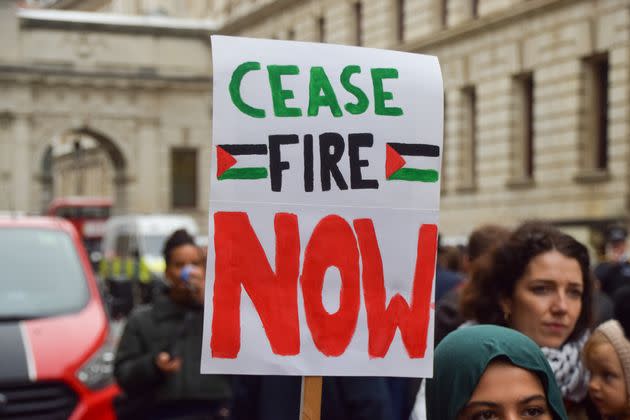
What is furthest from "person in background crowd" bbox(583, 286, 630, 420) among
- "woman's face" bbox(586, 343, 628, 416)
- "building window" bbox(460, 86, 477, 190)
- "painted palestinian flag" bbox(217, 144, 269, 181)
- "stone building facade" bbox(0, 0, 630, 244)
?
"building window" bbox(460, 86, 477, 190)

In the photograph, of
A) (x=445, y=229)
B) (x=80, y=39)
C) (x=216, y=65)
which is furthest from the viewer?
(x=80, y=39)

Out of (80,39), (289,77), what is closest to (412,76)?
(289,77)

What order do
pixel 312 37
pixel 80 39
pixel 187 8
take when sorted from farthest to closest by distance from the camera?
pixel 187 8, pixel 80 39, pixel 312 37

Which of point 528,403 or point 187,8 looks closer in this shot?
point 528,403

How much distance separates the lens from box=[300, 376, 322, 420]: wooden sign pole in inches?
125

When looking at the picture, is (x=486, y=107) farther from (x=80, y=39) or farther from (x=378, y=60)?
(x=378, y=60)

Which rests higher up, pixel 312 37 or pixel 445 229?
pixel 312 37

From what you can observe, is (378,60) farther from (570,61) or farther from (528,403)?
(570,61)

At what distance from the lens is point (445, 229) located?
32.1m

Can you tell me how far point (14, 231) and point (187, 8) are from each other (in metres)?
46.7

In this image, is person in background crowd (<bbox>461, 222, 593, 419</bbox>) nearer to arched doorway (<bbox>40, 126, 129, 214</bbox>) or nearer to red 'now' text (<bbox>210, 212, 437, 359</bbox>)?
red 'now' text (<bbox>210, 212, 437, 359</bbox>)

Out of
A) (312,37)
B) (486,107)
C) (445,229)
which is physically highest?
(312,37)

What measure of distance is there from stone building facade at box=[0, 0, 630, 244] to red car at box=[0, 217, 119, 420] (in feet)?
57.9

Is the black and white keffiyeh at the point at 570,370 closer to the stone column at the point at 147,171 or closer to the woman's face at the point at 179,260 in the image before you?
the woman's face at the point at 179,260
